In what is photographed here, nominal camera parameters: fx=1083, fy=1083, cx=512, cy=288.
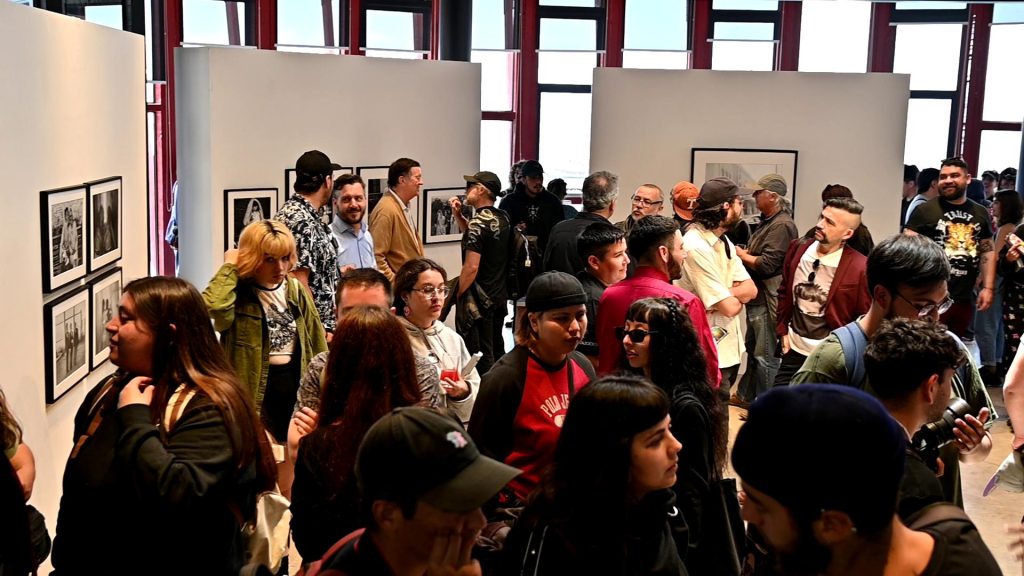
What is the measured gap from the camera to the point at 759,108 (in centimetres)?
1109

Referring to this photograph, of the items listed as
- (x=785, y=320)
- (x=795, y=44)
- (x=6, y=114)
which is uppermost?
(x=795, y=44)

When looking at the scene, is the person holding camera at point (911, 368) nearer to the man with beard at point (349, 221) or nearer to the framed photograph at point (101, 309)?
the framed photograph at point (101, 309)

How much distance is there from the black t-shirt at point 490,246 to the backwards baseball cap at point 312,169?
1.98 m

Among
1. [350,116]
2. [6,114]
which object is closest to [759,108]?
[350,116]

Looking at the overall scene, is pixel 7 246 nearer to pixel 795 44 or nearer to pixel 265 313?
pixel 265 313

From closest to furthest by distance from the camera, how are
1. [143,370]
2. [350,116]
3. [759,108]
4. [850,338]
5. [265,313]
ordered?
[143,370], [850,338], [265,313], [350,116], [759,108]

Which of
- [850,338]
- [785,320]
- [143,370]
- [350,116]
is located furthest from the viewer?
[350,116]

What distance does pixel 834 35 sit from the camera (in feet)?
57.6

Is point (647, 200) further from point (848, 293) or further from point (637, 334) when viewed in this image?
point (637, 334)

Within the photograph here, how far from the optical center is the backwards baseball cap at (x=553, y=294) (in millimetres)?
3984

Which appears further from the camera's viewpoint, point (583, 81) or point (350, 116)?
point (583, 81)

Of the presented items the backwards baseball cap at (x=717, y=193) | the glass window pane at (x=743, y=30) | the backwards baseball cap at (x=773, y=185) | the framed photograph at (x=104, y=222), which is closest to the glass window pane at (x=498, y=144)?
the glass window pane at (x=743, y=30)

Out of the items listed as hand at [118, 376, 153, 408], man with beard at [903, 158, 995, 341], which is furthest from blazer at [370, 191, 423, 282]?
hand at [118, 376, 153, 408]

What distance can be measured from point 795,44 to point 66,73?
1390 cm
